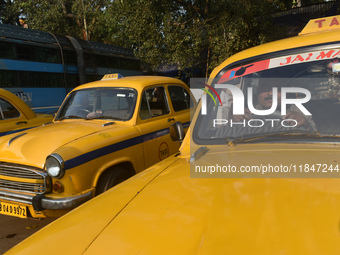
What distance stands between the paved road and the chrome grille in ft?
2.04

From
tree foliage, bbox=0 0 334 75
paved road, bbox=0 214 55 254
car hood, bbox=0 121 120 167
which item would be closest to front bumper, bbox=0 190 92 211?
car hood, bbox=0 121 120 167

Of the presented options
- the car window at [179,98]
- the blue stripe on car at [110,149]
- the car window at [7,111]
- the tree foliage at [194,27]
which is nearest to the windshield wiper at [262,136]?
the blue stripe on car at [110,149]

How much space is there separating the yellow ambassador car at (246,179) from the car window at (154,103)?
6.63 ft

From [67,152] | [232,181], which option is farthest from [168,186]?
[67,152]

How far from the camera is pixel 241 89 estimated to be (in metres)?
A: 2.25

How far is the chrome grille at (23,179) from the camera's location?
3291mm

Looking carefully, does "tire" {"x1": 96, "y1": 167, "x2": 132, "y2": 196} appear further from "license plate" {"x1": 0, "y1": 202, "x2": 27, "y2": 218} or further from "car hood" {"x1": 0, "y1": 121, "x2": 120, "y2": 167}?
"license plate" {"x1": 0, "y1": 202, "x2": 27, "y2": 218}

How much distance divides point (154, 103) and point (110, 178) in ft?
5.02

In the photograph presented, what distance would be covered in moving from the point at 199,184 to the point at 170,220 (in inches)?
14.3

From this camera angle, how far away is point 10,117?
534 cm

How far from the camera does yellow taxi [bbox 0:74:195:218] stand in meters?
3.26

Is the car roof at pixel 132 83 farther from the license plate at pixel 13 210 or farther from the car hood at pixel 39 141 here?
the license plate at pixel 13 210

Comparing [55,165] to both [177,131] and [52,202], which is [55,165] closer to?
[52,202]

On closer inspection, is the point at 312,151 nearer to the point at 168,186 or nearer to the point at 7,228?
the point at 168,186
